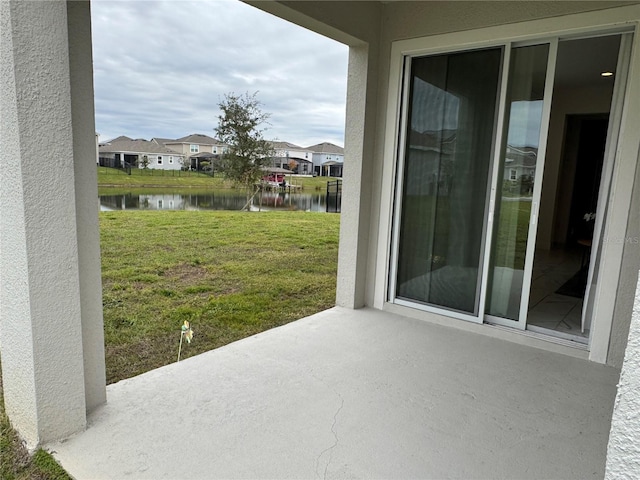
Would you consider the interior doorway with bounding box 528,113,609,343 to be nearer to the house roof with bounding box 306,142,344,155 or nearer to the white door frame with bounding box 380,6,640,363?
the white door frame with bounding box 380,6,640,363

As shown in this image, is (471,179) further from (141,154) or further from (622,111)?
(141,154)

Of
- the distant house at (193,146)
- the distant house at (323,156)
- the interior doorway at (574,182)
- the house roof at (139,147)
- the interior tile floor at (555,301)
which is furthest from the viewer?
the house roof at (139,147)

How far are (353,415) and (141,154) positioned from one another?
24.8 meters

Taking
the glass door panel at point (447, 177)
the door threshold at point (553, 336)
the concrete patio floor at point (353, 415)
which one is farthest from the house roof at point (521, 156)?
the concrete patio floor at point (353, 415)

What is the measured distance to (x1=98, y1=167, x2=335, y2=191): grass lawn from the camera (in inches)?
646

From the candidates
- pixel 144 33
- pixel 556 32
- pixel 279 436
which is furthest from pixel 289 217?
pixel 279 436

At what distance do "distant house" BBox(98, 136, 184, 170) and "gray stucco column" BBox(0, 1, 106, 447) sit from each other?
1914 centimetres

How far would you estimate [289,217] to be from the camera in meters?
12.0

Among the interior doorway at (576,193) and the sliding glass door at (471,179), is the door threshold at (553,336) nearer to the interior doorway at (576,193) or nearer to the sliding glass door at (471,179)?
the sliding glass door at (471,179)

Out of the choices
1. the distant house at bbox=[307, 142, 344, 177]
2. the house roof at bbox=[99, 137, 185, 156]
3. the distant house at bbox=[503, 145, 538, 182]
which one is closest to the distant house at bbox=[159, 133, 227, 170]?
the house roof at bbox=[99, 137, 185, 156]

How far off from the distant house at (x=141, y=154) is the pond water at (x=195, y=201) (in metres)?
4.84

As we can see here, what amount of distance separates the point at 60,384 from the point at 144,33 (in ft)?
46.2

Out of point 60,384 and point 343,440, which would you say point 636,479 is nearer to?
point 343,440

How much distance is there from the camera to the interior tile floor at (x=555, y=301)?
3.87m
